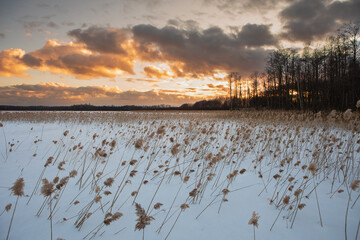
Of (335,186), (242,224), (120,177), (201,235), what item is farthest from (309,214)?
(120,177)

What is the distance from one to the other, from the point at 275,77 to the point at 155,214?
39373mm

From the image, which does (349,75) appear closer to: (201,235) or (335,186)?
(335,186)

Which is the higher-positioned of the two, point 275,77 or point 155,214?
point 275,77

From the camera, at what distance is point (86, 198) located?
2.84 meters

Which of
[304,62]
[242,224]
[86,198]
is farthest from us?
[304,62]

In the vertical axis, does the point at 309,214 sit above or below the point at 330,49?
below

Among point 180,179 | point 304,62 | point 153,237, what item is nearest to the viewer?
point 153,237

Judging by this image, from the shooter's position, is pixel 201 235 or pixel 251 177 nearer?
pixel 201 235

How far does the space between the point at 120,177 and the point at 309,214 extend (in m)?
3.42

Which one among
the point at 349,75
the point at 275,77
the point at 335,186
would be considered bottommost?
the point at 335,186

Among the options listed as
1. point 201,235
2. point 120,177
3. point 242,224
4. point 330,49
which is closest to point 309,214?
point 242,224

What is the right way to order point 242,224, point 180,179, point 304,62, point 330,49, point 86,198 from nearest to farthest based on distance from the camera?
point 242,224
point 86,198
point 180,179
point 330,49
point 304,62

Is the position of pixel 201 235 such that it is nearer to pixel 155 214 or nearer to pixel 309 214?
pixel 155 214

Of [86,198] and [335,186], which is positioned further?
[335,186]
